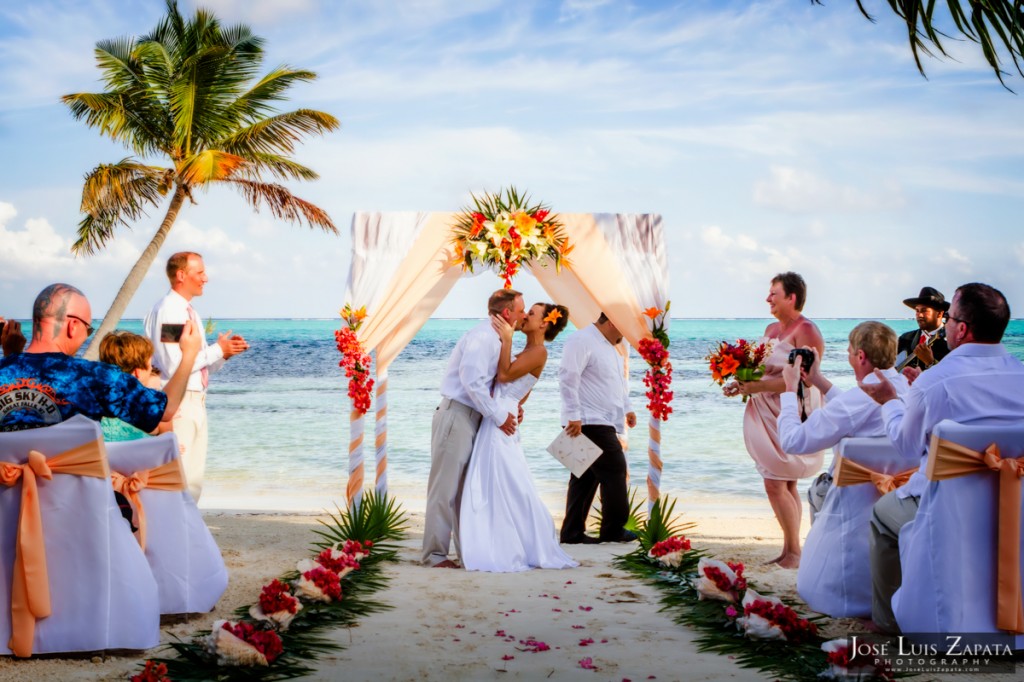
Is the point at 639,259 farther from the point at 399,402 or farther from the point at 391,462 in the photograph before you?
the point at 399,402

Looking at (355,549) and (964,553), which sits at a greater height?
(964,553)

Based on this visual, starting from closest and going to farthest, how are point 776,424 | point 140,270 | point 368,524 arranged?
point 776,424, point 368,524, point 140,270

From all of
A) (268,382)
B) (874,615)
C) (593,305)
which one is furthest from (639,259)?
(268,382)

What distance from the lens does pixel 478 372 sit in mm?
7730

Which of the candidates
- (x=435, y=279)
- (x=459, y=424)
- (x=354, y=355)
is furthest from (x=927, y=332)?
(x=354, y=355)

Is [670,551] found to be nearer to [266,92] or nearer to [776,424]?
[776,424]

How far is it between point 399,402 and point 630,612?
2412 centimetres

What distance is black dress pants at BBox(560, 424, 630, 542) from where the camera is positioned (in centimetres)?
900

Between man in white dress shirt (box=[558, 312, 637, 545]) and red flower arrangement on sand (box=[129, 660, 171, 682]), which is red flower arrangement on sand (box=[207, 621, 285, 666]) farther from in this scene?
man in white dress shirt (box=[558, 312, 637, 545])

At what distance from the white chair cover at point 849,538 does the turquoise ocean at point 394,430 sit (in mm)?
8346

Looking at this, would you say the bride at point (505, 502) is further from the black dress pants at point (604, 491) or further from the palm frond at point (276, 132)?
the palm frond at point (276, 132)

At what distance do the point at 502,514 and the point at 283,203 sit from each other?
14.5 metres

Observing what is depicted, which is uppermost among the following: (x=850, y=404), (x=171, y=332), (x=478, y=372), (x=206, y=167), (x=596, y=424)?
(x=206, y=167)

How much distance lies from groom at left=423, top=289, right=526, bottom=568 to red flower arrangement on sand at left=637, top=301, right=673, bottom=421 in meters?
1.74
